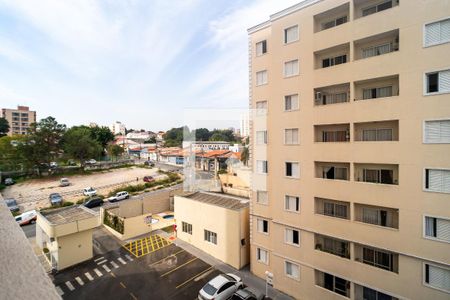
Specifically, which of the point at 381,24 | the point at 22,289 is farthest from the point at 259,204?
the point at 22,289

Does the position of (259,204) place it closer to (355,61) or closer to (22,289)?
(355,61)

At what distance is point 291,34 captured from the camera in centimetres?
1242

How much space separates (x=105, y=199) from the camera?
31672 mm

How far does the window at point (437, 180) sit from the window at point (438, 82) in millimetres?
3075

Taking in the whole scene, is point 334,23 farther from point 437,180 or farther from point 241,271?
point 241,271

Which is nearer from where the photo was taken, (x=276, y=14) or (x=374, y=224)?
(x=374, y=224)

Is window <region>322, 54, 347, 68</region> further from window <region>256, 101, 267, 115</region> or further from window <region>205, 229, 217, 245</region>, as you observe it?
window <region>205, 229, 217, 245</region>

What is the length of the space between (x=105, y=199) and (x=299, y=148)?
29.1m

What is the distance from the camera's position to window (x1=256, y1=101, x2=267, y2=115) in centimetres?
1357

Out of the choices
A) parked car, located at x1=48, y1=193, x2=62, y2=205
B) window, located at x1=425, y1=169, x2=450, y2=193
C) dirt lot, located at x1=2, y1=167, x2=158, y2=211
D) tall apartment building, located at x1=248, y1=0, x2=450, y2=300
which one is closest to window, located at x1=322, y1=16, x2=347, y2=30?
tall apartment building, located at x1=248, y1=0, x2=450, y2=300

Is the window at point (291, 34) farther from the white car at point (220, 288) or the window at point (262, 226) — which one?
the white car at point (220, 288)

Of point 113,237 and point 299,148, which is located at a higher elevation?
point 299,148

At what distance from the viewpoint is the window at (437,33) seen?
8.52 m

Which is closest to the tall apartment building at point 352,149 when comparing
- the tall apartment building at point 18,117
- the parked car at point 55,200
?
the parked car at point 55,200
